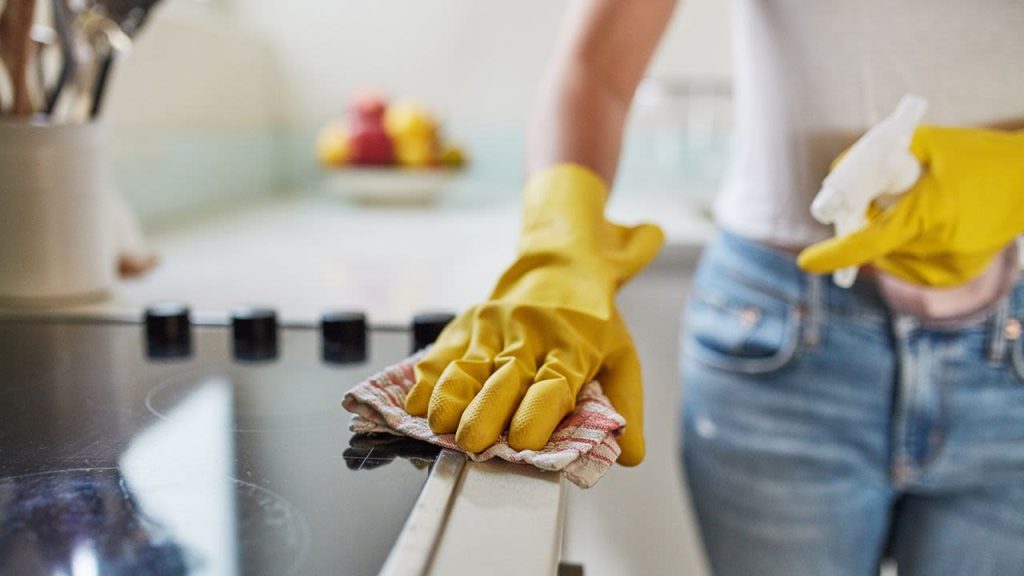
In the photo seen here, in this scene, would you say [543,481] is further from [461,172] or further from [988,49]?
[461,172]

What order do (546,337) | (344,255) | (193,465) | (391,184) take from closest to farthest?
(193,465)
(546,337)
(344,255)
(391,184)

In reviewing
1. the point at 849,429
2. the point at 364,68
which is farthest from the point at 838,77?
the point at 364,68

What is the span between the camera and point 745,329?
80 cm

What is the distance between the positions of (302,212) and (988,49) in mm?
1156

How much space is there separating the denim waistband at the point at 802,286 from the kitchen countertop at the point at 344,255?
0.81 ft

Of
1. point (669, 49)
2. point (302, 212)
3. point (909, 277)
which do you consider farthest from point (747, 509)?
point (669, 49)

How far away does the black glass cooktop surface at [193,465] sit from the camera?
0.36 meters

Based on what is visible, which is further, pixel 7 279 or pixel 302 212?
pixel 302 212

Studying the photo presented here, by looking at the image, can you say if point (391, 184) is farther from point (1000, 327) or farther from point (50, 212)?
point (1000, 327)

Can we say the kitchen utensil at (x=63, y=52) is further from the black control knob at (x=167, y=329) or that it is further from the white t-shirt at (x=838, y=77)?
the white t-shirt at (x=838, y=77)

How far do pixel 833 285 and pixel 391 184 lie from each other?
1.05m

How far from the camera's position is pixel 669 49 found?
5.90 ft

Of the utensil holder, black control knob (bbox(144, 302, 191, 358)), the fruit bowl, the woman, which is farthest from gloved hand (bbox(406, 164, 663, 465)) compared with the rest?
the fruit bowl

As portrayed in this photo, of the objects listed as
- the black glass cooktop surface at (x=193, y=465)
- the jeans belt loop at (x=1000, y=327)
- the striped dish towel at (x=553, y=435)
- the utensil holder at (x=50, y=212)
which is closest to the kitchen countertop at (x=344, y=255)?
the utensil holder at (x=50, y=212)
